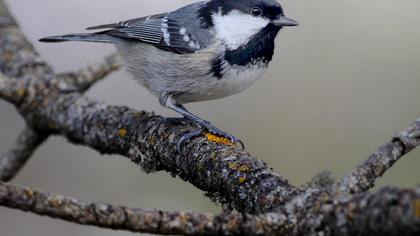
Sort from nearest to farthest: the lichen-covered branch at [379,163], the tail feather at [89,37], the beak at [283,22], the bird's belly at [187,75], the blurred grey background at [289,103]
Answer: the lichen-covered branch at [379,163], the bird's belly at [187,75], the beak at [283,22], the tail feather at [89,37], the blurred grey background at [289,103]

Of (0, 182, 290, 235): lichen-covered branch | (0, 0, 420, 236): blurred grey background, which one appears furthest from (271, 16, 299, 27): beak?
(0, 182, 290, 235): lichen-covered branch

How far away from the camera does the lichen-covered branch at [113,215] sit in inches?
50.5

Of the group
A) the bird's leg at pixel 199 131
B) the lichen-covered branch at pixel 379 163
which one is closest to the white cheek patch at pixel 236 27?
the bird's leg at pixel 199 131

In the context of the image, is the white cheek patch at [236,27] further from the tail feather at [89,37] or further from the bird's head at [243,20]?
the tail feather at [89,37]

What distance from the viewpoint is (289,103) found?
4.46 metres

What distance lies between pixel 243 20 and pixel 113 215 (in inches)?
77.4

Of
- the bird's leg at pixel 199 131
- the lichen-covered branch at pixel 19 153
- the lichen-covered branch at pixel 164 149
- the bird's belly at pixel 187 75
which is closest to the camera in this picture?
the lichen-covered branch at pixel 164 149

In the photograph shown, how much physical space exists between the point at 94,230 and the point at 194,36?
154cm

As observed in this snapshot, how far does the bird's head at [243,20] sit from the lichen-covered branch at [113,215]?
71.0 inches

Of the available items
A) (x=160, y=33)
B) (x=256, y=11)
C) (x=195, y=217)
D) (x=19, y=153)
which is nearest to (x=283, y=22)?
(x=256, y=11)

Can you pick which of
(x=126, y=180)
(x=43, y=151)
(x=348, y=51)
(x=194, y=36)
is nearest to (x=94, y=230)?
(x=126, y=180)

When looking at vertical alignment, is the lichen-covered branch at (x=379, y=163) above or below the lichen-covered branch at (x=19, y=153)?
above

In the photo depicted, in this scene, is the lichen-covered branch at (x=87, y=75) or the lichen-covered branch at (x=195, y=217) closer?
the lichen-covered branch at (x=195, y=217)

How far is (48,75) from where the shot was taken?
309cm
